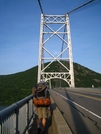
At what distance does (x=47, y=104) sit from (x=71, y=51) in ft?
118

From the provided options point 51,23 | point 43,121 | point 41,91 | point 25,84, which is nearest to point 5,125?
point 41,91

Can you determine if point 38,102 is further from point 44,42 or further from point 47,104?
point 44,42

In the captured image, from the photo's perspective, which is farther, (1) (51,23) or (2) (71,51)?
(1) (51,23)

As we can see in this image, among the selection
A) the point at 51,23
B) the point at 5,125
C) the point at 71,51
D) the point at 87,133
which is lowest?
the point at 87,133

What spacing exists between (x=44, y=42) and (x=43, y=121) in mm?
36915

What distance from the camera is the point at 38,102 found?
5.64 m

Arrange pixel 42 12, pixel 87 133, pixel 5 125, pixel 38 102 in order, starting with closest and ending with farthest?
pixel 5 125, pixel 87 133, pixel 38 102, pixel 42 12

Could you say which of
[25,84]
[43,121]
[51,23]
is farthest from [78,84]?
[43,121]

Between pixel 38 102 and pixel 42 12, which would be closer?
pixel 38 102

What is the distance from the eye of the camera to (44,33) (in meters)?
43.6

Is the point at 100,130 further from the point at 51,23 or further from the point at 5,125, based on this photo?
the point at 51,23

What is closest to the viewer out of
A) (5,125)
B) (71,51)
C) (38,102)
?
(5,125)

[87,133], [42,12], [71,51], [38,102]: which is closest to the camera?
[87,133]

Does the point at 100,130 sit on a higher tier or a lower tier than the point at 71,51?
lower
